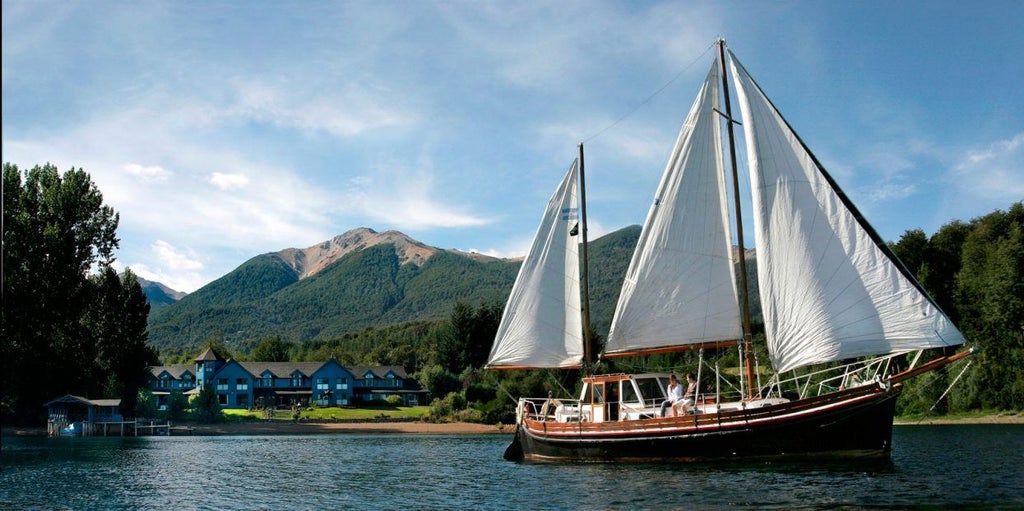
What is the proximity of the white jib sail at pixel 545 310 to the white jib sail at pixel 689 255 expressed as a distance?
13.3 ft

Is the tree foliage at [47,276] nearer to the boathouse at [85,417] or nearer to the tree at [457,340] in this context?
the boathouse at [85,417]

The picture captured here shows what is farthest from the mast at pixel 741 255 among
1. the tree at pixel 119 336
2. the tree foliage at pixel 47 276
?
the tree at pixel 119 336

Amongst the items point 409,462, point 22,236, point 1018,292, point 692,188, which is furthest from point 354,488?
point 1018,292

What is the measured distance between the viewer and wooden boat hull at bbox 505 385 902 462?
29.3m

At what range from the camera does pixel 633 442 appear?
33.1 m

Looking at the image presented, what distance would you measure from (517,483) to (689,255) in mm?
11893

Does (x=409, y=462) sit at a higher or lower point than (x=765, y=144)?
lower

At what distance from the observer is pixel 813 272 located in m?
30.2

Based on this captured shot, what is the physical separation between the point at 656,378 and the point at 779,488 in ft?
34.1

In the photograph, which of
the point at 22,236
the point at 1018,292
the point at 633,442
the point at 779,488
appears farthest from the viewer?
the point at 22,236

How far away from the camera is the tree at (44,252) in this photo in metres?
66.6

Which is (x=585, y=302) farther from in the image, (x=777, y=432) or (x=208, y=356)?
(x=208, y=356)

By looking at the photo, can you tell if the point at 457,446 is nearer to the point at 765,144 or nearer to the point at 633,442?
the point at 633,442

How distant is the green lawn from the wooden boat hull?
7377 cm
